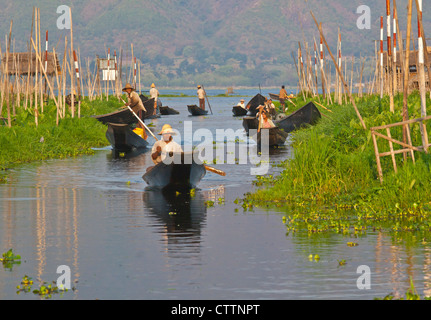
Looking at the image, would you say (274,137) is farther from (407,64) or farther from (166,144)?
(407,64)

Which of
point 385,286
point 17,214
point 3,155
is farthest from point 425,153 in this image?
point 3,155

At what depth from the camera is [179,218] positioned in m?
13.8

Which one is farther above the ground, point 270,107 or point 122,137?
point 270,107

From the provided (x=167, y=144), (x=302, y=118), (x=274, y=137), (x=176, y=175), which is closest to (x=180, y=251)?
(x=176, y=175)

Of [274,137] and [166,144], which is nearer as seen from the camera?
[166,144]

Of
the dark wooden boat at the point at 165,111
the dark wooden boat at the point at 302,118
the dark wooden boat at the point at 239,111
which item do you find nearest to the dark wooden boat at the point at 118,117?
the dark wooden boat at the point at 302,118

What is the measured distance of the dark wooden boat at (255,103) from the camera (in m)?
53.5

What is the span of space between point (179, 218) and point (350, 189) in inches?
140

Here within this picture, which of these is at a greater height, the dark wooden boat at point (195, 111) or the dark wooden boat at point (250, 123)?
the dark wooden boat at point (195, 111)

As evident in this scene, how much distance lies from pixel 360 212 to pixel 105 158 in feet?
40.3

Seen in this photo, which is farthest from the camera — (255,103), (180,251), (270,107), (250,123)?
(255,103)

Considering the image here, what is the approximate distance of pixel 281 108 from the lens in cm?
4738

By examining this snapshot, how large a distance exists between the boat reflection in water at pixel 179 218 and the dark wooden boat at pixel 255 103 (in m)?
36.6

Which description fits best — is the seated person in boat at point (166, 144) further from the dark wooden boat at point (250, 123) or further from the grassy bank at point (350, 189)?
the dark wooden boat at point (250, 123)
